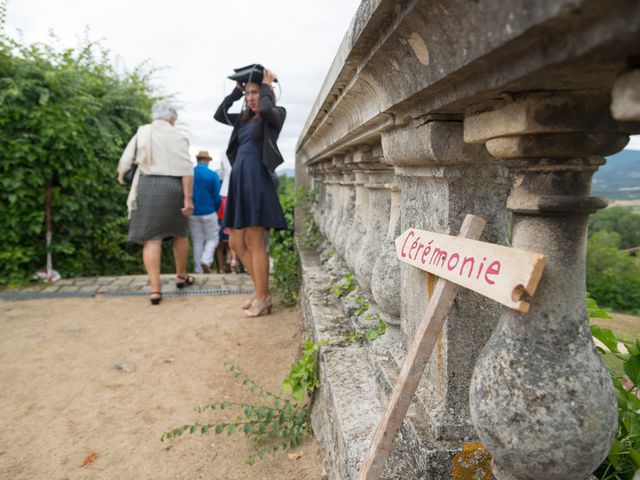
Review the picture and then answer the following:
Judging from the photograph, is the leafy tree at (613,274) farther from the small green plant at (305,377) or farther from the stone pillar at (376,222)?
the small green plant at (305,377)

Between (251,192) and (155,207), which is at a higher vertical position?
(251,192)

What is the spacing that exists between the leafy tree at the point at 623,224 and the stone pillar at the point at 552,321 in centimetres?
860

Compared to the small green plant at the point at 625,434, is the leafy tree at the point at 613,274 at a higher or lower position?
lower

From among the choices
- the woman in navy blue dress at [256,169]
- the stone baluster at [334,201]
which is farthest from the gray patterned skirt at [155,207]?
the stone baluster at [334,201]

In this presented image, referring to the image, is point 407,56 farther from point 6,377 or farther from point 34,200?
point 34,200

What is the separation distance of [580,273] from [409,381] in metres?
0.41

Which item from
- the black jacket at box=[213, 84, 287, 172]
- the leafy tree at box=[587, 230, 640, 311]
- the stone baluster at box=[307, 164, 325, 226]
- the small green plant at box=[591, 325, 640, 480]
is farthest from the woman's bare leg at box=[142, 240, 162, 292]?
the leafy tree at box=[587, 230, 640, 311]

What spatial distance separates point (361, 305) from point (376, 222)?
0.44 m

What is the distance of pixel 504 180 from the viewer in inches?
45.3

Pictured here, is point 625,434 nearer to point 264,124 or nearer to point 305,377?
point 305,377

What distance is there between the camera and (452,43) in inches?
31.4

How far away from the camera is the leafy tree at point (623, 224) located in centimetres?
816

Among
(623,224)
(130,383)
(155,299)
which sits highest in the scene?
(623,224)

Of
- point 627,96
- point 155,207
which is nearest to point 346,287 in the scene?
point 627,96
